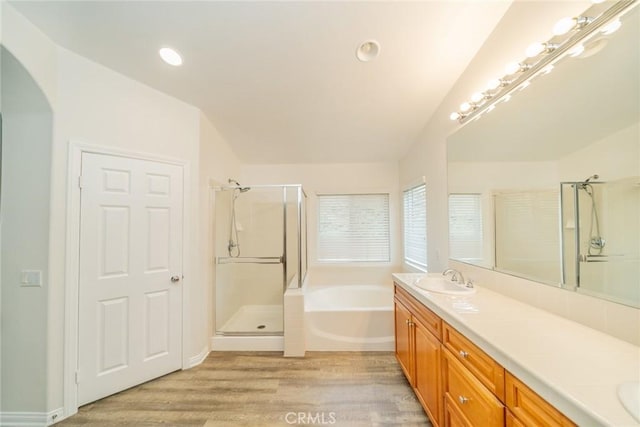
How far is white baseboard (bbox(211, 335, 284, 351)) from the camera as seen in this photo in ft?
8.98

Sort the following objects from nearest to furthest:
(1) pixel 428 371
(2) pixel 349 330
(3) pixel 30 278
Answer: (1) pixel 428 371 < (3) pixel 30 278 < (2) pixel 349 330

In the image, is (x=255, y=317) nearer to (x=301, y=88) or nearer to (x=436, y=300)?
(x=436, y=300)

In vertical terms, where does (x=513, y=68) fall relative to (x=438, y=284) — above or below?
above

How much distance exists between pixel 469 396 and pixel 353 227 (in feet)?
9.37

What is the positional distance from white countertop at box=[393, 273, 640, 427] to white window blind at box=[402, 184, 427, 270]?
167 centimetres

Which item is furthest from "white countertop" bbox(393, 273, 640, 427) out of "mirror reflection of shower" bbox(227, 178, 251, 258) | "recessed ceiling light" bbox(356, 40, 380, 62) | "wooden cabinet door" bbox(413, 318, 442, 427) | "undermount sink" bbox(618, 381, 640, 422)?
"mirror reflection of shower" bbox(227, 178, 251, 258)

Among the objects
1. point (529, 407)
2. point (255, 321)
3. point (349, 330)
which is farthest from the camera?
point (255, 321)

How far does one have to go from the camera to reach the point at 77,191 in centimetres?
189

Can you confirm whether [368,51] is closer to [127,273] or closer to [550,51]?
[550,51]

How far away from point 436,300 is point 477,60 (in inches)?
75.7

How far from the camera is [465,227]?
7.05 ft

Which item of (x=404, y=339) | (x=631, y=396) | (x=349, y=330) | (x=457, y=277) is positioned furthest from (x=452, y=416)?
(x=349, y=330)

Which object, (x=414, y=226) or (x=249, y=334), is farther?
(x=414, y=226)

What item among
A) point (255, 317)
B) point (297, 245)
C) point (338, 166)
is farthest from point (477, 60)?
point (255, 317)
